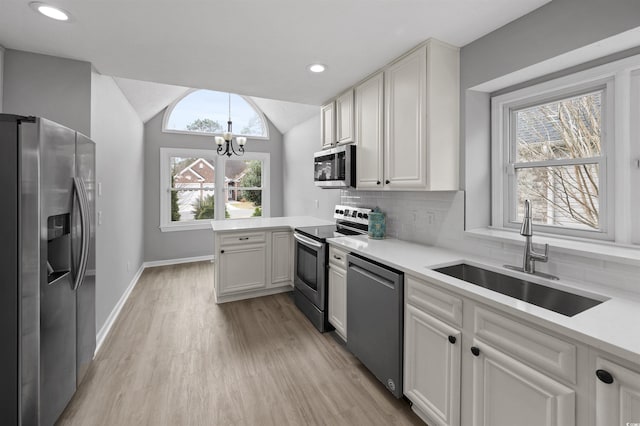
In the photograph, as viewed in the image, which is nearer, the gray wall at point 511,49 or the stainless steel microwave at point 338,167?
the gray wall at point 511,49

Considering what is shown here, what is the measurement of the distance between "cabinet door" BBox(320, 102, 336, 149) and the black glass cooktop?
954 mm

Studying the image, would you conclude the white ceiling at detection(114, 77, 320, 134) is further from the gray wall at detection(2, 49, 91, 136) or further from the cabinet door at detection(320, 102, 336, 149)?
the gray wall at detection(2, 49, 91, 136)

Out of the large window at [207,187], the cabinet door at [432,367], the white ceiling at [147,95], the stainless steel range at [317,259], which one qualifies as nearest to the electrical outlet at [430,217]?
the stainless steel range at [317,259]

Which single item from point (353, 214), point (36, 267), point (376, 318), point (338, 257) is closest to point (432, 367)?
point (376, 318)

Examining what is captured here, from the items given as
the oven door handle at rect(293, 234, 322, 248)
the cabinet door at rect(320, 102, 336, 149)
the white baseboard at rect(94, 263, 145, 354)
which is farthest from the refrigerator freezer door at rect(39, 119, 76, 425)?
the cabinet door at rect(320, 102, 336, 149)

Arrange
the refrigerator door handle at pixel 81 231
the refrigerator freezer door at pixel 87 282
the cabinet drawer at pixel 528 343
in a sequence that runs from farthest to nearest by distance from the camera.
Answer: the refrigerator freezer door at pixel 87 282 < the refrigerator door handle at pixel 81 231 < the cabinet drawer at pixel 528 343

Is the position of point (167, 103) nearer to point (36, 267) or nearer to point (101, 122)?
point (101, 122)

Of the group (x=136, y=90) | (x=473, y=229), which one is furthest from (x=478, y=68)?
(x=136, y=90)

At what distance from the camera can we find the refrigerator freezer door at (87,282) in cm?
190

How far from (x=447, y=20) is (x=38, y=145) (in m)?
2.33

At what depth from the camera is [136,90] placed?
370 cm

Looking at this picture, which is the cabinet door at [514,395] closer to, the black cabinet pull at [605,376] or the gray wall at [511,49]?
the black cabinet pull at [605,376]

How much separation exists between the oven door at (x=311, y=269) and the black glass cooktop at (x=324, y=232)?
0.05m

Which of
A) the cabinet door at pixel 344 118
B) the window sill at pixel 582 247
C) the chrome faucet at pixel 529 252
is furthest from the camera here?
the cabinet door at pixel 344 118
